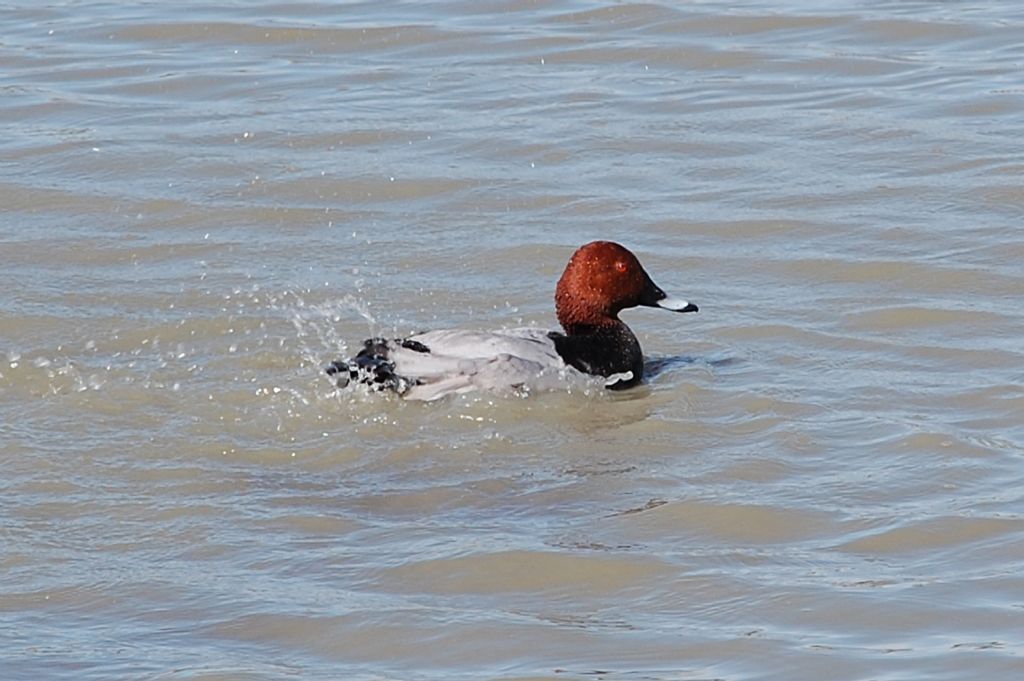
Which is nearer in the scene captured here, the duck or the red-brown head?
the duck

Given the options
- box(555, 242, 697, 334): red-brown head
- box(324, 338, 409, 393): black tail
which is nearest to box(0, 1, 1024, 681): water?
box(324, 338, 409, 393): black tail

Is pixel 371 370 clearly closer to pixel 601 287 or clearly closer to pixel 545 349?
pixel 545 349

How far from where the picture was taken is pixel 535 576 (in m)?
6.05

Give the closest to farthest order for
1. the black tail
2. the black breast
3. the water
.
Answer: the water → the black tail → the black breast

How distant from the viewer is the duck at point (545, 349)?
792cm

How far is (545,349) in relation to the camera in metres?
8.11

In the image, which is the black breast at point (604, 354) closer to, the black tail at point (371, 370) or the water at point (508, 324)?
the water at point (508, 324)

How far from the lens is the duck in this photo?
7918 millimetres

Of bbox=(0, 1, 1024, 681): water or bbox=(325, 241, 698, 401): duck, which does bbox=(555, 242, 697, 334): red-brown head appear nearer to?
bbox=(325, 241, 698, 401): duck

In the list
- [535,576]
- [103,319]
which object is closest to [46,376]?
[103,319]

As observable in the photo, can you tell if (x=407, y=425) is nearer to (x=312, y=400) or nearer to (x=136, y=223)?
(x=312, y=400)

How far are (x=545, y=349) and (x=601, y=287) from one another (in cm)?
49

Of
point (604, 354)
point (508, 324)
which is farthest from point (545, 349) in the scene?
point (508, 324)

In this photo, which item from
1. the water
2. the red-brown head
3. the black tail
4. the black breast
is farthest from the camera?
the red-brown head
